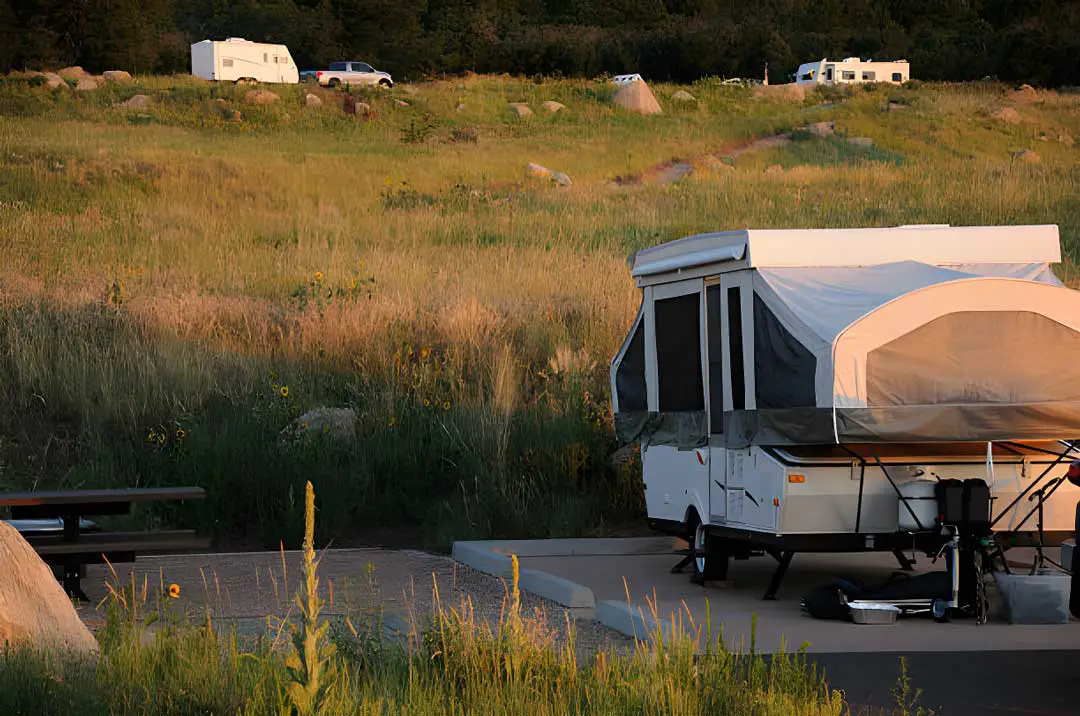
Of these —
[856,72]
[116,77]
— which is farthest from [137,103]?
[856,72]

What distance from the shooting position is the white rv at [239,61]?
67.6 meters

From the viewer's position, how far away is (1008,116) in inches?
2167

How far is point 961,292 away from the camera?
10398 mm

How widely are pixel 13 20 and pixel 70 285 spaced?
59053mm

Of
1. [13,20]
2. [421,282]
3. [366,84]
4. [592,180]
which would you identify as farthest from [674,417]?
[13,20]

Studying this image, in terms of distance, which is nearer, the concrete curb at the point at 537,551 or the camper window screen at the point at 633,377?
the concrete curb at the point at 537,551

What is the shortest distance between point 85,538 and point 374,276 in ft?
44.4

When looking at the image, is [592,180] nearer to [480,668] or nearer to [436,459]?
[436,459]

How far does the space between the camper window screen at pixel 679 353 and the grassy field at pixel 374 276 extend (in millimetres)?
→ 2800

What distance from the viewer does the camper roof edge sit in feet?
37.1

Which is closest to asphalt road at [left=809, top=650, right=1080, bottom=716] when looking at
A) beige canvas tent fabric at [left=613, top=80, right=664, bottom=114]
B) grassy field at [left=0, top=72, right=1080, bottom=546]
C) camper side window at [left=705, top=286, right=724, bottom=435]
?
camper side window at [left=705, top=286, right=724, bottom=435]

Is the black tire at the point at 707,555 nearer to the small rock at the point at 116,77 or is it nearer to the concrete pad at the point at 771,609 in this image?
the concrete pad at the point at 771,609

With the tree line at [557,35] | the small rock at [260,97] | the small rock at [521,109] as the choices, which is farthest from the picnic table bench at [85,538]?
the tree line at [557,35]

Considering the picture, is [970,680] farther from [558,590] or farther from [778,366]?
[558,590]
